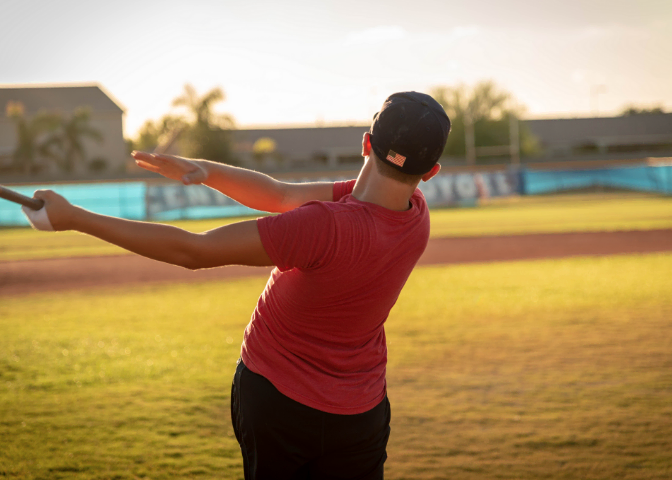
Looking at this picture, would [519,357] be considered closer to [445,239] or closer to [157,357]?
[157,357]

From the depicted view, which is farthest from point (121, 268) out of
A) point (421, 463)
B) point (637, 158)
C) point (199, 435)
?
point (637, 158)

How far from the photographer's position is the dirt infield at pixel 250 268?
13.9 m

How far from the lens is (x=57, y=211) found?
198 centimetres

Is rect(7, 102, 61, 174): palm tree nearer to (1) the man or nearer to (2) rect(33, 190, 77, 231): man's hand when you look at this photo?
(1) the man

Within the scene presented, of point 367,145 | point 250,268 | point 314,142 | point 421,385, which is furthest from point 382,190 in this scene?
point 314,142

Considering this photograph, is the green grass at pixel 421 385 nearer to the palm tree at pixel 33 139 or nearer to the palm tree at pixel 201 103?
the palm tree at pixel 201 103

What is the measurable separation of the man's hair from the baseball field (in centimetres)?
257

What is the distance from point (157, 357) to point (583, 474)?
4.73 meters

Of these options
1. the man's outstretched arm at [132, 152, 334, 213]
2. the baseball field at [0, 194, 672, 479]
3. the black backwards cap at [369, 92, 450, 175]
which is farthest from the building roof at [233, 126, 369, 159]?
the black backwards cap at [369, 92, 450, 175]

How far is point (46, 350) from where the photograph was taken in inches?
304

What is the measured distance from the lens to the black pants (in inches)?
92.7

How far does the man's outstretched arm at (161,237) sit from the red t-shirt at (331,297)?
79 millimetres

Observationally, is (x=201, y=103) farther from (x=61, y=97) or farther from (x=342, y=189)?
(x=342, y=189)

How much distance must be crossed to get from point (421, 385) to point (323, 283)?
13.6 ft
